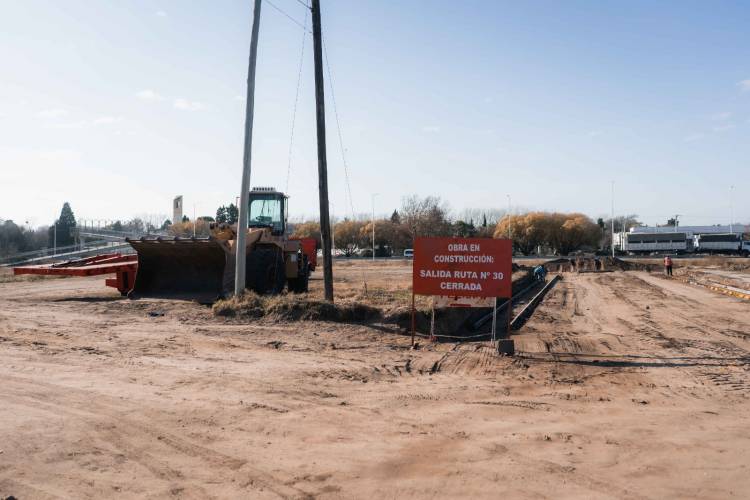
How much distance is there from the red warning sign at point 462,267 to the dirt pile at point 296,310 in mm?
2817

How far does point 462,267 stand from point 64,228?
3098 inches

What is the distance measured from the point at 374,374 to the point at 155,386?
3083mm

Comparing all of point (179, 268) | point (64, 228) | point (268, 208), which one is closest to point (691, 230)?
point (64, 228)

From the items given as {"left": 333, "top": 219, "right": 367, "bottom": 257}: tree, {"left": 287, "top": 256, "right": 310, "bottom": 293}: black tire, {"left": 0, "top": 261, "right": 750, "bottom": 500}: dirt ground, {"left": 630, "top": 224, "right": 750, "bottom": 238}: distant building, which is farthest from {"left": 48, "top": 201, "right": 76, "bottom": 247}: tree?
{"left": 630, "top": 224, "right": 750, "bottom": 238}: distant building

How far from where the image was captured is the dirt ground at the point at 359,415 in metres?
5.08

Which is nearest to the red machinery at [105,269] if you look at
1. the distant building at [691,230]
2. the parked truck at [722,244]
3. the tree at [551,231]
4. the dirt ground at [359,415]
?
the dirt ground at [359,415]

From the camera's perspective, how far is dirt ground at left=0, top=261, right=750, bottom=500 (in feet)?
16.7

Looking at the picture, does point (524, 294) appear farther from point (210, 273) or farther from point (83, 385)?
point (83, 385)

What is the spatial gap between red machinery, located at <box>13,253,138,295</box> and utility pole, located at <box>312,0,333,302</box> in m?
6.55

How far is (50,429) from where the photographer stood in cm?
609

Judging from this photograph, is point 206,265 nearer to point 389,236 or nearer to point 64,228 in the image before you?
point 64,228

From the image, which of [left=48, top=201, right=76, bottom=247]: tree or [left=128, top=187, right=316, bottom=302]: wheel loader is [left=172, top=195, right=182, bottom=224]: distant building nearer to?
[left=128, top=187, right=316, bottom=302]: wheel loader

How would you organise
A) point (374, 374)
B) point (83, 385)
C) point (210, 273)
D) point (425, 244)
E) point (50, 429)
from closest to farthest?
point (50, 429), point (83, 385), point (374, 374), point (425, 244), point (210, 273)

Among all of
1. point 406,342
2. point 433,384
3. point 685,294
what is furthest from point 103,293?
point 685,294
